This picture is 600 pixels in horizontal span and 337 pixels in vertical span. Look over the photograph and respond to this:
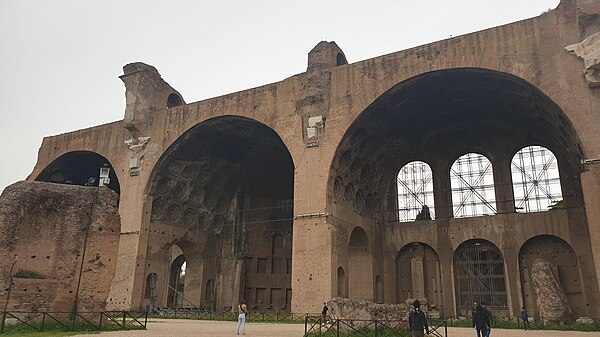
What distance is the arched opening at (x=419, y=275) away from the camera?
21703 millimetres

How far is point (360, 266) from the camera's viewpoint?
21.1m

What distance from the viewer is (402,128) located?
69.8 ft

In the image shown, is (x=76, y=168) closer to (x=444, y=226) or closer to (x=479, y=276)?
(x=444, y=226)

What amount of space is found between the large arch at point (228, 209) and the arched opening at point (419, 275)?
750 centimetres

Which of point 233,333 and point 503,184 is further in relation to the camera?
point 503,184

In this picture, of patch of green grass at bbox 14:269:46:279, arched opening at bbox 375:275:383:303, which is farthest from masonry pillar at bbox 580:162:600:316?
patch of green grass at bbox 14:269:46:279

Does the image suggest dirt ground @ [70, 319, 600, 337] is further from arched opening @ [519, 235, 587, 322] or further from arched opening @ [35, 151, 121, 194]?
arched opening @ [35, 151, 121, 194]

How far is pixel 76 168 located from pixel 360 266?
1736 centimetres

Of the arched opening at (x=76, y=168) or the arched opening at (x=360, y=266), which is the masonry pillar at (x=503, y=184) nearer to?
the arched opening at (x=360, y=266)

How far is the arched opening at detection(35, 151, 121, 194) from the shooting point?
85.1ft

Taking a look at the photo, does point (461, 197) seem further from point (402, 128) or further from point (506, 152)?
point (402, 128)

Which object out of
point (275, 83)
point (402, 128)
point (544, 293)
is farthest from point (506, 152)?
point (275, 83)

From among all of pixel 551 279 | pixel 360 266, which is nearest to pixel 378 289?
pixel 360 266

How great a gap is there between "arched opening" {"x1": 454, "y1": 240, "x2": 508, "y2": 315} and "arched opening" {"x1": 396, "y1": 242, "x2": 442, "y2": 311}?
2.97 feet
